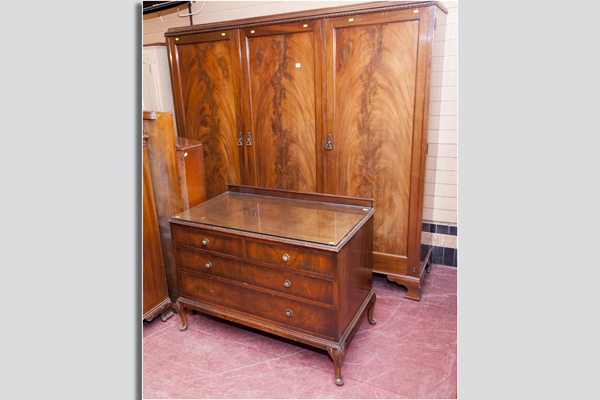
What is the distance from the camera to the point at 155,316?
2.76 metres

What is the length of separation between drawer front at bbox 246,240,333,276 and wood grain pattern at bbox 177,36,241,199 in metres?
1.46

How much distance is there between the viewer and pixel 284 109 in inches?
127

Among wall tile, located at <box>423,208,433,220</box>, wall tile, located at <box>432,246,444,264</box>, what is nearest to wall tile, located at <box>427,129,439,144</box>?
wall tile, located at <box>423,208,433,220</box>

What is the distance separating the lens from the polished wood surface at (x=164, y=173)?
8.65 ft

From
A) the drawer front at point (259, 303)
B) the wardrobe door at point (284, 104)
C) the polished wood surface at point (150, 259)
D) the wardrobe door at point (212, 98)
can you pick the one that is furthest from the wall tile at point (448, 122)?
the polished wood surface at point (150, 259)

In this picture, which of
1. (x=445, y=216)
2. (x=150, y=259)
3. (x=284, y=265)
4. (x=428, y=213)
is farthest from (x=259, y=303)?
(x=445, y=216)

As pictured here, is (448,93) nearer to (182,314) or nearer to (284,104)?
(284,104)

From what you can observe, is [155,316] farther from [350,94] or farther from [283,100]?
[350,94]

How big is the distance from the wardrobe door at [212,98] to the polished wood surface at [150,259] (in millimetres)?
994

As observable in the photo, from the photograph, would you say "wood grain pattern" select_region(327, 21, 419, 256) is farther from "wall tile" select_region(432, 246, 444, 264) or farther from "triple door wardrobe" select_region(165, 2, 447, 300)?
"wall tile" select_region(432, 246, 444, 264)

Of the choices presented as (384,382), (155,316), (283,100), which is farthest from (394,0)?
(155,316)

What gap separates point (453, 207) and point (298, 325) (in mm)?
1946

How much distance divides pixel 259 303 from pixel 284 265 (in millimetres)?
353

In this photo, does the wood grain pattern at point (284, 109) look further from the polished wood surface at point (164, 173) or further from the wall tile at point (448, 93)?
the wall tile at point (448, 93)
